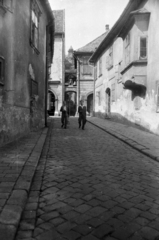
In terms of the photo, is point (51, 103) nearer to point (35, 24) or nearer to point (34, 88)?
point (34, 88)

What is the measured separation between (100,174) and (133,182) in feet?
2.22

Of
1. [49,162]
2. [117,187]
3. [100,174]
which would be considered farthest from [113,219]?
[49,162]

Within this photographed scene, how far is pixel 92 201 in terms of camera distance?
3146 mm

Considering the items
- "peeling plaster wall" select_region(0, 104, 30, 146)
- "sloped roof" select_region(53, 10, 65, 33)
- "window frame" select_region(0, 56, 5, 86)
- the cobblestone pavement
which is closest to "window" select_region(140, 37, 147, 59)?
"peeling plaster wall" select_region(0, 104, 30, 146)

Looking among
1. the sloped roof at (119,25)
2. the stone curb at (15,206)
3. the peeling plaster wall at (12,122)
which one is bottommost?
the stone curb at (15,206)

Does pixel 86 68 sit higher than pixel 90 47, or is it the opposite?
pixel 90 47

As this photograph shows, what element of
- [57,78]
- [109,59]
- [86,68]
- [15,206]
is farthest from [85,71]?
[15,206]

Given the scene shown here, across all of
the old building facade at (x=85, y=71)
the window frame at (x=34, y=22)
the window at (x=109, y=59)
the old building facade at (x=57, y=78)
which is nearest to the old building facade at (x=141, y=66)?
the window at (x=109, y=59)

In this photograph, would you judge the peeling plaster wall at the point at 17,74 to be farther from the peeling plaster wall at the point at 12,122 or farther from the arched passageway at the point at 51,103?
the arched passageway at the point at 51,103

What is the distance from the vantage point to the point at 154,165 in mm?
5336

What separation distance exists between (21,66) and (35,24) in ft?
10.9

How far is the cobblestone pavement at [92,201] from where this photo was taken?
7.91 ft

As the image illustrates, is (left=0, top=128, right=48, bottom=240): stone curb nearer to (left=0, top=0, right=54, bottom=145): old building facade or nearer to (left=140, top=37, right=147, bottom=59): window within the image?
(left=0, top=0, right=54, bottom=145): old building facade

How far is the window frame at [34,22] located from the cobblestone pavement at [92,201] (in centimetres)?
664
